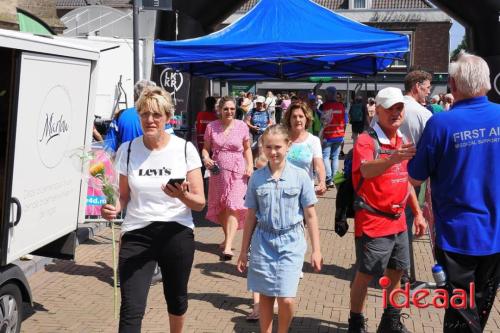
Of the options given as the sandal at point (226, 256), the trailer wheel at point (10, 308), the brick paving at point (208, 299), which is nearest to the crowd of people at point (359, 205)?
the brick paving at point (208, 299)

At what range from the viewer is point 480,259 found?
3.56 meters

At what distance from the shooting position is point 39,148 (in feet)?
14.8

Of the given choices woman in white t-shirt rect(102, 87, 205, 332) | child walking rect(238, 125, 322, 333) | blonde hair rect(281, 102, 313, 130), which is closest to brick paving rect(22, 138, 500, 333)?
child walking rect(238, 125, 322, 333)

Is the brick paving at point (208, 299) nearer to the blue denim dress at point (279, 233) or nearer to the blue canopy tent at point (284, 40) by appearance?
the blue denim dress at point (279, 233)

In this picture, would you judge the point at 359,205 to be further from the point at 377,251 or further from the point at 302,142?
the point at 302,142

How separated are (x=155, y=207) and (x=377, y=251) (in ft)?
5.16

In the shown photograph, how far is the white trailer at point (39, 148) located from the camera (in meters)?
4.18

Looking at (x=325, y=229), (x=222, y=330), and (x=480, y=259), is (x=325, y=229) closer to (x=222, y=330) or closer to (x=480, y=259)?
(x=222, y=330)

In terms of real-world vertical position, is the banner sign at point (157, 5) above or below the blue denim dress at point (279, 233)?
above

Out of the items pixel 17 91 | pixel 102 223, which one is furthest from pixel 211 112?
pixel 17 91

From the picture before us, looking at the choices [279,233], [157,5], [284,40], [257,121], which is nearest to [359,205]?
[279,233]

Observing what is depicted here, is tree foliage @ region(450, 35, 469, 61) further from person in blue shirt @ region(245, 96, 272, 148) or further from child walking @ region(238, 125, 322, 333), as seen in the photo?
person in blue shirt @ region(245, 96, 272, 148)

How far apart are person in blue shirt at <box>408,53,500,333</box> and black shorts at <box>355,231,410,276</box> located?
97cm

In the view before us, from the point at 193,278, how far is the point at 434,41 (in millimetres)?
37551
